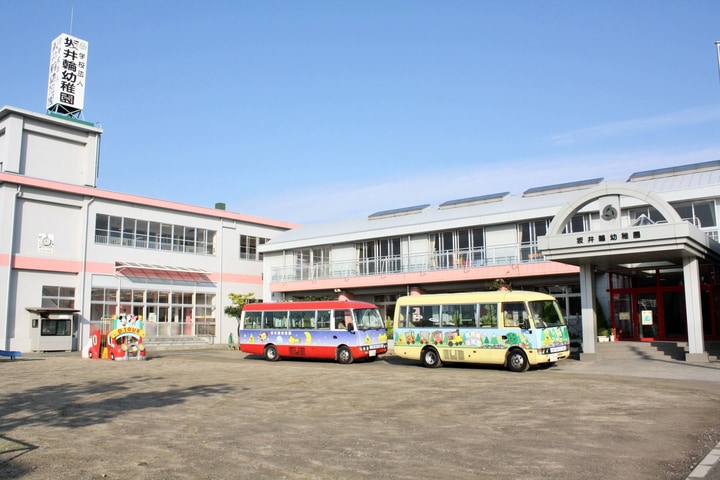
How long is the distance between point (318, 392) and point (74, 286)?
2484cm

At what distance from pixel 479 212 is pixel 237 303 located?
55.1 ft

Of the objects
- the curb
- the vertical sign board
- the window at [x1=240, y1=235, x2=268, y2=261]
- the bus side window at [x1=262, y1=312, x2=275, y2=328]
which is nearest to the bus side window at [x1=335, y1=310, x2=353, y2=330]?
the bus side window at [x1=262, y1=312, x2=275, y2=328]

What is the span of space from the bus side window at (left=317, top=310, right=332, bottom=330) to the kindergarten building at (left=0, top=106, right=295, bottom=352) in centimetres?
→ 1268

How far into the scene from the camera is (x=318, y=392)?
13.5 metres

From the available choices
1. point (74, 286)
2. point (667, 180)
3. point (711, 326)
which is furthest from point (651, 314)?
point (74, 286)

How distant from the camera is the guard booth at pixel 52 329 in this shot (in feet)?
100

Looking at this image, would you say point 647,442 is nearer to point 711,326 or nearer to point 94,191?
point 711,326

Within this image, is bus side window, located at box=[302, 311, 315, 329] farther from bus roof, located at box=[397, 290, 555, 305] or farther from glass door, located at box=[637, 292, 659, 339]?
glass door, located at box=[637, 292, 659, 339]

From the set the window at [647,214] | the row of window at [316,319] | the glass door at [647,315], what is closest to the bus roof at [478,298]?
the row of window at [316,319]

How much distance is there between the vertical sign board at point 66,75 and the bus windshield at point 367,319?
90.4 ft

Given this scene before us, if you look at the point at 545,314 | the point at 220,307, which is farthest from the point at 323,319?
the point at 220,307

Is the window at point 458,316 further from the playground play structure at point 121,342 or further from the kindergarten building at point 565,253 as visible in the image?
the playground play structure at point 121,342

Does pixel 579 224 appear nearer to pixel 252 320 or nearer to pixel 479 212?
pixel 479 212

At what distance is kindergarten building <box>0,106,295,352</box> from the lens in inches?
1213
